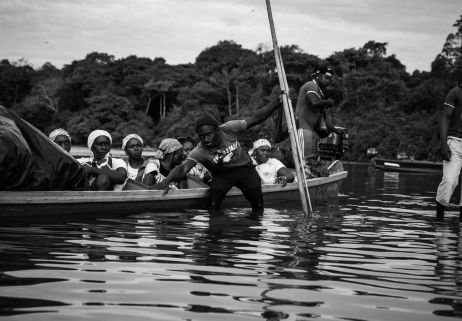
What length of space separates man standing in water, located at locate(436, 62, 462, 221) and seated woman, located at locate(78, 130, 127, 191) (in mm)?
3581

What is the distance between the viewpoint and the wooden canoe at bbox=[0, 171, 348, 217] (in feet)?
20.2

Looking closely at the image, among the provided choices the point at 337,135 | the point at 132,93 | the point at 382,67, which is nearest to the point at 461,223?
the point at 337,135

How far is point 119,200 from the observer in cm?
704

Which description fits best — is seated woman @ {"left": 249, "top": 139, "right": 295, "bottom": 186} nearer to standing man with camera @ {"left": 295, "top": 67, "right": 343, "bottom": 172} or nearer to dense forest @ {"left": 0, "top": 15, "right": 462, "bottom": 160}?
standing man with camera @ {"left": 295, "top": 67, "right": 343, "bottom": 172}

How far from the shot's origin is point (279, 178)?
Result: 9133mm

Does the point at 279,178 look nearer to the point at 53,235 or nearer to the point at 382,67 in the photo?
the point at 53,235

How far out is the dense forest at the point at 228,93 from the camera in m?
39.3

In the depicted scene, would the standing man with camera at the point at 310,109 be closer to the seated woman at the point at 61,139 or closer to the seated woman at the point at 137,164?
the seated woman at the point at 137,164

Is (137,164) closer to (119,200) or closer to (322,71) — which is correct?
(119,200)

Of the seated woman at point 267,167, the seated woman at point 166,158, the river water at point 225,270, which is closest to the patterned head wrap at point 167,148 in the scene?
the seated woman at point 166,158

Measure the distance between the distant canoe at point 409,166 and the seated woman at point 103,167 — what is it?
59.2ft

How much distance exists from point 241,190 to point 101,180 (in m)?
1.68

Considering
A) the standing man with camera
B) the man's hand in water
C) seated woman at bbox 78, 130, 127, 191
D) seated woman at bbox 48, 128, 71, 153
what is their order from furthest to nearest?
the standing man with camera
the man's hand in water
seated woman at bbox 48, 128, 71, 153
seated woman at bbox 78, 130, 127, 191

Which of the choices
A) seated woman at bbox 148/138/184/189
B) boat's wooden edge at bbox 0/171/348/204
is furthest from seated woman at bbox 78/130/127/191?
seated woman at bbox 148/138/184/189
